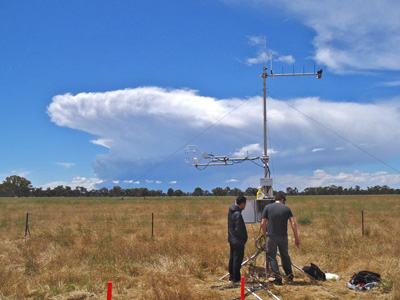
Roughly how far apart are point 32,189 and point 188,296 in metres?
171

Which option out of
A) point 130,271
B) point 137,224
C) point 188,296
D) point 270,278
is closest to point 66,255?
point 130,271

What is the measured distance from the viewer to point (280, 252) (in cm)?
802

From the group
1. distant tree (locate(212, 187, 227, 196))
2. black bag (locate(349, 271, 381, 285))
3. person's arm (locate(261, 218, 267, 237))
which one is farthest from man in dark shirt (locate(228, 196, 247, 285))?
distant tree (locate(212, 187, 227, 196))

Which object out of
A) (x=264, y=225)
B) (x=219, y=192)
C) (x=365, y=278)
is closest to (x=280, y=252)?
(x=264, y=225)

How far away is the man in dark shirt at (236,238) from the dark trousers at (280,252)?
0.64m

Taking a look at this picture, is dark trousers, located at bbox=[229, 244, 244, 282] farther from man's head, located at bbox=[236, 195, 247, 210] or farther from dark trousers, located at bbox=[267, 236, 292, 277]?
man's head, located at bbox=[236, 195, 247, 210]

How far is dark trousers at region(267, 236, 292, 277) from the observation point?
7930 mm

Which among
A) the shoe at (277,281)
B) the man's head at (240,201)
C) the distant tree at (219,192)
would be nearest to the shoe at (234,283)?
the shoe at (277,281)

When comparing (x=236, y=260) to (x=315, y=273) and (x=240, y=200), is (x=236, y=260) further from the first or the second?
(x=315, y=273)

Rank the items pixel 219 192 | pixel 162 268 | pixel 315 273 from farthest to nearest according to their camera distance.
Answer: pixel 219 192 → pixel 162 268 → pixel 315 273

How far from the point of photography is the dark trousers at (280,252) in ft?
26.0

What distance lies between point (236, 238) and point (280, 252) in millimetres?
1080

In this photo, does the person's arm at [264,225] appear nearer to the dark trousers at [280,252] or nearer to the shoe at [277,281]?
the dark trousers at [280,252]

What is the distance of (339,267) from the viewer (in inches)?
367
